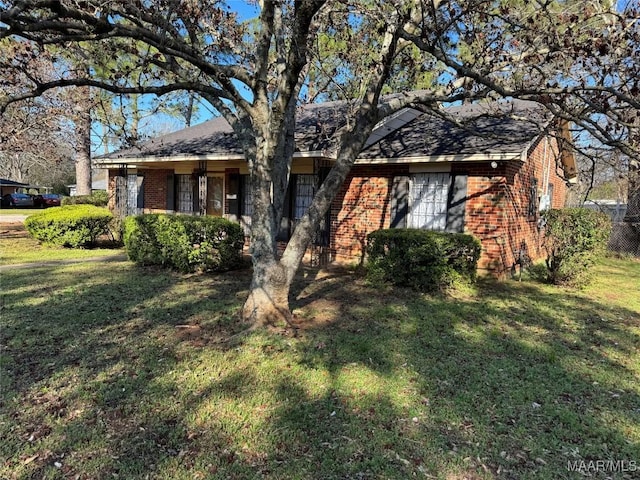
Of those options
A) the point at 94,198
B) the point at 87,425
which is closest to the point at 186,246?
the point at 87,425

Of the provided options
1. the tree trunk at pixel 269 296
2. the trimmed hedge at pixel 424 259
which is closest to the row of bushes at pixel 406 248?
the trimmed hedge at pixel 424 259

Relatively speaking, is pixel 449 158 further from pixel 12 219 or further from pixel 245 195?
pixel 12 219

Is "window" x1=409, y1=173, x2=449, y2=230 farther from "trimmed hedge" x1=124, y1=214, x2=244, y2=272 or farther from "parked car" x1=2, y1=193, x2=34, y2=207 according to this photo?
"parked car" x1=2, y1=193, x2=34, y2=207

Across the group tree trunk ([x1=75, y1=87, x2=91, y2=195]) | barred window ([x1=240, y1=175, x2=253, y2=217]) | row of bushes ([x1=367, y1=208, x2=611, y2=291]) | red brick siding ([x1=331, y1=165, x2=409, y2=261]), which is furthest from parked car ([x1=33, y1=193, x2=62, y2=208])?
row of bushes ([x1=367, y1=208, x2=611, y2=291])

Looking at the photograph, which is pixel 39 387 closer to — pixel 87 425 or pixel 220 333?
pixel 87 425

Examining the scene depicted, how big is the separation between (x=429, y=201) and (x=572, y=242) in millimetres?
3007

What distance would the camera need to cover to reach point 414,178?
9633 millimetres

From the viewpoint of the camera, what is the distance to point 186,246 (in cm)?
833

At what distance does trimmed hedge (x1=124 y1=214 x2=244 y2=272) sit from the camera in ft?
27.5

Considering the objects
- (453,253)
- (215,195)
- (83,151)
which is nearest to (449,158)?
(453,253)

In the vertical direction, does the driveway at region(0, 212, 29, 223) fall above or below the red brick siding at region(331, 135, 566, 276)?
below

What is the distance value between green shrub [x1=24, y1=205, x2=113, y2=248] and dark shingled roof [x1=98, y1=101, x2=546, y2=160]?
256 centimetres

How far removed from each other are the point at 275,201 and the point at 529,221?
26.1ft

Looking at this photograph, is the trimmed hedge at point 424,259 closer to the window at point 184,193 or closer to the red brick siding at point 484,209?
the red brick siding at point 484,209
